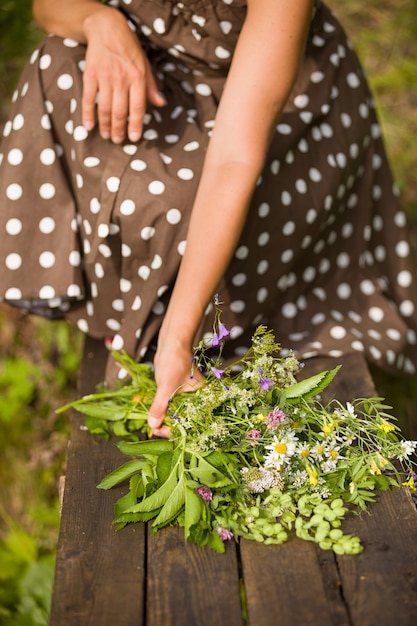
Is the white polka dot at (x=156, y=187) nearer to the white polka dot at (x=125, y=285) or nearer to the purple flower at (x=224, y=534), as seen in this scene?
the white polka dot at (x=125, y=285)

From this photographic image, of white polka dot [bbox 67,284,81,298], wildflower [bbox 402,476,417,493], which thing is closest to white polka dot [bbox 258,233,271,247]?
white polka dot [bbox 67,284,81,298]

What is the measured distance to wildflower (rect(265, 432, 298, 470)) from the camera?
132 centimetres

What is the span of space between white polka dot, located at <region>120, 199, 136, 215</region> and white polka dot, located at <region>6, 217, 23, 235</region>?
310mm

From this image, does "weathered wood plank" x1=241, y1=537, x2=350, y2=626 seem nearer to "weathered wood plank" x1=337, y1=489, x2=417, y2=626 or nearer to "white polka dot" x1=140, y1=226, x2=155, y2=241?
"weathered wood plank" x1=337, y1=489, x2=417, y2=626

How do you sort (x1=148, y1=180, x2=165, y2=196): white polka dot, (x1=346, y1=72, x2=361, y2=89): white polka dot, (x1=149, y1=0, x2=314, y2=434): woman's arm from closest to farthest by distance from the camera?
(x1=149, y1=0, x2=314, y2=434): woman's arm < (x1=148, y1=180, x2=165, y2=196): white polka dot < (x1=346, y1=72, x2=361, y2=89): white polka dot

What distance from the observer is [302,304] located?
2.01m

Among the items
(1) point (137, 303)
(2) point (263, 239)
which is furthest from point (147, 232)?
(2) point (263, 239)

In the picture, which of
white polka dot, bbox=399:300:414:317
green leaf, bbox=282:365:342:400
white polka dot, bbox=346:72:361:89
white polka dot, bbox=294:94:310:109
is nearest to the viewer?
green leaf, bbox=282:365:342:400

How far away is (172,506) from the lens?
4.39 feet

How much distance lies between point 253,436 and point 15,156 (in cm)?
93

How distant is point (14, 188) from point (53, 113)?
0.65ft

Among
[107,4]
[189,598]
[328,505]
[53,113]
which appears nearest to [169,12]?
[107,4]

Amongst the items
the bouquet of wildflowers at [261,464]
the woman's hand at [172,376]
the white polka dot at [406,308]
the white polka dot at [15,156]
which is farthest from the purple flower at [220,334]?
the white polka dot at [406,308]

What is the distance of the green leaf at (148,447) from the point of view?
1.46 m
